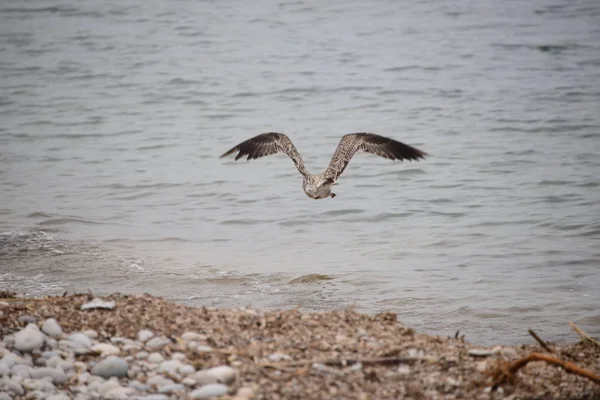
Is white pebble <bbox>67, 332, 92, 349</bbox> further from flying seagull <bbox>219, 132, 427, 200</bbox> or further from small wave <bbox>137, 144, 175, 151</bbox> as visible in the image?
small wave <bbox>137, 144, 175, 151</bbox>

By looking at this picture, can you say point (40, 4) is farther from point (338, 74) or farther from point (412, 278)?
point (412, 278)

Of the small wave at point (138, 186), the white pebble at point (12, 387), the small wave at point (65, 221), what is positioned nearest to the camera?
the white pebble at point (12, 387)

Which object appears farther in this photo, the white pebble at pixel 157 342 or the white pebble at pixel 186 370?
the white pebble at pixel 157 342

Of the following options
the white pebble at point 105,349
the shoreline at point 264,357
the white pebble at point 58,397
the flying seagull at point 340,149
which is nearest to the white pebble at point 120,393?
the shoreline at point 264,357

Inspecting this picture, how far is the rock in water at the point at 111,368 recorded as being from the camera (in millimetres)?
5328

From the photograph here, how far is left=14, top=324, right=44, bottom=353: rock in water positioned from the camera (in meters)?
5.60

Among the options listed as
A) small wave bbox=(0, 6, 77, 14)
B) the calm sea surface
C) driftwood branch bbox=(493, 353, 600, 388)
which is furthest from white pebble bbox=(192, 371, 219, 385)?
small wave bbox=(0, 6, 77, 14)

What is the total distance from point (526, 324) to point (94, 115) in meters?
12.1

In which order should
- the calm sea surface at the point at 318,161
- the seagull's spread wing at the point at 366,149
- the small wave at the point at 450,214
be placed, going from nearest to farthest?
the calm sea surface at the point at 318,161
the seagull's spread wing at the point at 366,149
the small wave at the point at 450,214

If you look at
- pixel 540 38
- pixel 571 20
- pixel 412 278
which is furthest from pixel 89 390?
pixel 571 20

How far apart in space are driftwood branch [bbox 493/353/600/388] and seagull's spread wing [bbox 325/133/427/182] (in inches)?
176

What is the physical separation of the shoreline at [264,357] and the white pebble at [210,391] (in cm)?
1

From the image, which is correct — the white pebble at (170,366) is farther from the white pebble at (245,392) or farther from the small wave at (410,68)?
the small wave at (410,68)

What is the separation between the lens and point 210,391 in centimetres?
498
